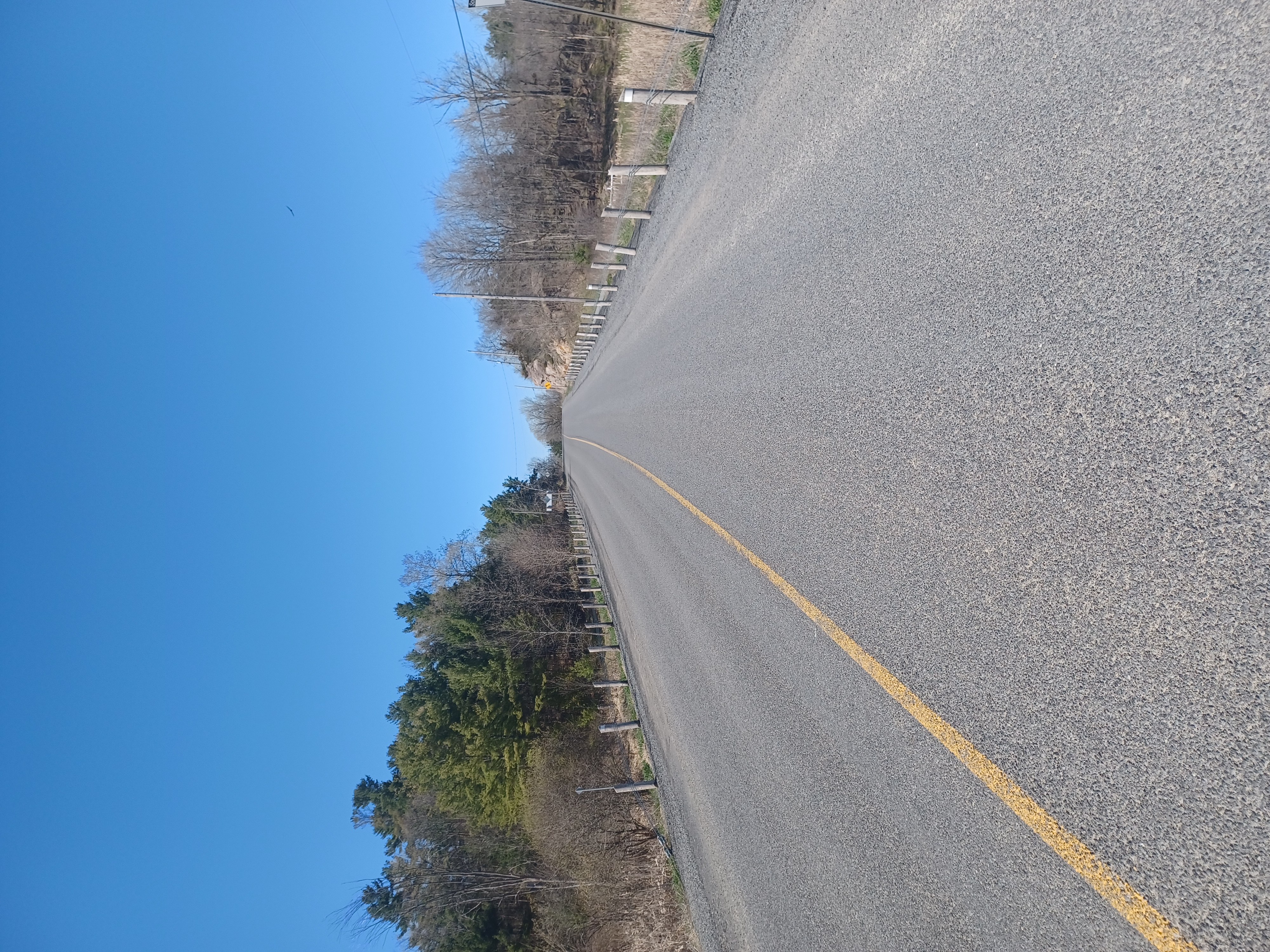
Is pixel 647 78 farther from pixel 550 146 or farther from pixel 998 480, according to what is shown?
pixel 998 480

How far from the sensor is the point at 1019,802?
418cm

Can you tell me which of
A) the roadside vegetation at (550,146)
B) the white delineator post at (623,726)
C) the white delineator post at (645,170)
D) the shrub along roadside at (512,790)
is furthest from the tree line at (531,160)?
the white delineator post at (623,726)

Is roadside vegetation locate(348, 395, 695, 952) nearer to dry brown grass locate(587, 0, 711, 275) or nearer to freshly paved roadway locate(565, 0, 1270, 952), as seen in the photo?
freshly paved roadway locate(565, 0, 1270, 952)

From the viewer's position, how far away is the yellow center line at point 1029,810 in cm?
340

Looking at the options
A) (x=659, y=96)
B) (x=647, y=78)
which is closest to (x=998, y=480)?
(x=659, y=96)

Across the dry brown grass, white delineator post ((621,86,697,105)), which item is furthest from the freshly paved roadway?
the dry brown grass

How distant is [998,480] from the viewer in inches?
182

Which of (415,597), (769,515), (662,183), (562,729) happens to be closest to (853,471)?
(769,515)

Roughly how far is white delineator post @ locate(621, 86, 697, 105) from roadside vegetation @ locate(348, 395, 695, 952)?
11.9 metres

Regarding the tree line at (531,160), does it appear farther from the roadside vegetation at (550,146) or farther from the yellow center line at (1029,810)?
the yellow center line at (1029,810)

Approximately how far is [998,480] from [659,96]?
9.62 meters

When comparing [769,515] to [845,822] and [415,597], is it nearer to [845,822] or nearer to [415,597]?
[845,822]

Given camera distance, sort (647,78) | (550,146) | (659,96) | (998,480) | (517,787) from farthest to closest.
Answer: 1. (550,146)
2. (517,787)
3. (647,78)
4. (659,96)
5. (998,480)

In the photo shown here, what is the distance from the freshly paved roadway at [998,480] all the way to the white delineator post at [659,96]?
8.62 ft
